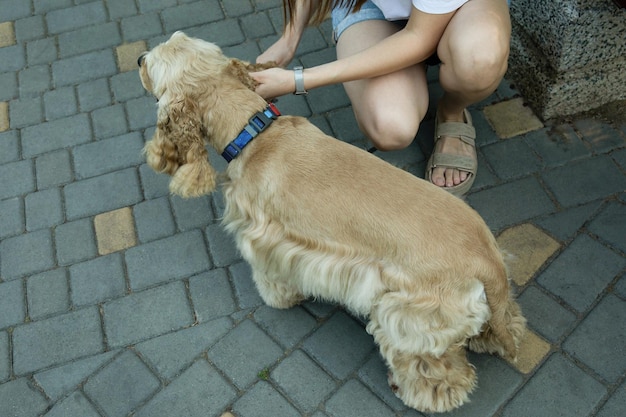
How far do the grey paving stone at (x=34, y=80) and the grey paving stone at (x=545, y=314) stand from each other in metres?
3.62

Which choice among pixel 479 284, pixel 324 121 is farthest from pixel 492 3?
pixel 479 284

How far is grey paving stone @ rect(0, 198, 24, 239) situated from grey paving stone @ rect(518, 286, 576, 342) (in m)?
2.99

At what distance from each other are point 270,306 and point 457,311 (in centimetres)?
120

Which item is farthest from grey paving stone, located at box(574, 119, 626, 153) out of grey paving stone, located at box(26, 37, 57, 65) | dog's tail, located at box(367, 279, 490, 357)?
grey paving stone, located at box(26, 37, 57, 65)

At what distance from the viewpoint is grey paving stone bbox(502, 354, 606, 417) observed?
2.91 m

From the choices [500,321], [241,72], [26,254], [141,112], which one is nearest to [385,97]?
[241,72]

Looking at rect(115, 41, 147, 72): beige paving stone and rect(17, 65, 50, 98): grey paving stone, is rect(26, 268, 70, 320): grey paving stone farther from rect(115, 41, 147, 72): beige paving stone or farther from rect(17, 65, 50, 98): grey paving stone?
rect(115, 41, 147, 72): beige paving stone

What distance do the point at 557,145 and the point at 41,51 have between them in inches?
152

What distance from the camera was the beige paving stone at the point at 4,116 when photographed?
432cm

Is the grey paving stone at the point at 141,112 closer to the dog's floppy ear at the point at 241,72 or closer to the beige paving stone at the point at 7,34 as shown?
the beige paving stone at the point at 7,34

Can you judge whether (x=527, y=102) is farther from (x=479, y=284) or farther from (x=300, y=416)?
(x=300, y=416)

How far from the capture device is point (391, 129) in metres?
3.37

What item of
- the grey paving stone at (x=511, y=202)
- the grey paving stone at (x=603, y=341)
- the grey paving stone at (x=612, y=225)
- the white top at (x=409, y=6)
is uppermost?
the white top at (x=409, y=6)

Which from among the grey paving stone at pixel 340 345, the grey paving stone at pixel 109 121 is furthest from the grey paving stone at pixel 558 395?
the grey paving stone at pixel 109 121
